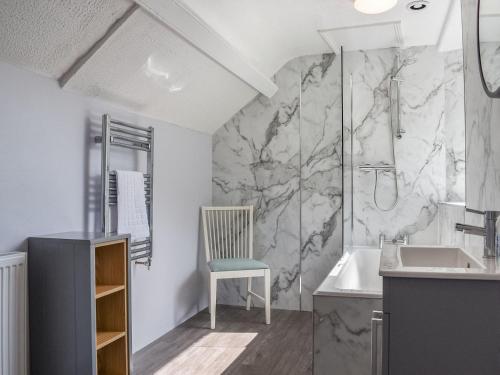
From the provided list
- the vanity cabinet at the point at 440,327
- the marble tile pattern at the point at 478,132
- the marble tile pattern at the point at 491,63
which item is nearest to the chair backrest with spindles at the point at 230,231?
the marble tile pattern at the point at 478,132

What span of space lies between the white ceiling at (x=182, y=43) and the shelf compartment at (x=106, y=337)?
1.28 meters

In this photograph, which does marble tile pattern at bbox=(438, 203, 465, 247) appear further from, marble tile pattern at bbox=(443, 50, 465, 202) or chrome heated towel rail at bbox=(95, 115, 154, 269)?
chrome heated towel rail at bbox=(95, 115, 154, 269)

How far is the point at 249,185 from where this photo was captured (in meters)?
4.19

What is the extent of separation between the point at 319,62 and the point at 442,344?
3.03 m

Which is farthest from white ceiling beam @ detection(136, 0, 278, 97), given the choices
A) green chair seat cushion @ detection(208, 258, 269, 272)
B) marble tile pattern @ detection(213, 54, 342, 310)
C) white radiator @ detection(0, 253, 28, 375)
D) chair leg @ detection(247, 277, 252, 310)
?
chair leg @ detection(247, 277, 252, 310)

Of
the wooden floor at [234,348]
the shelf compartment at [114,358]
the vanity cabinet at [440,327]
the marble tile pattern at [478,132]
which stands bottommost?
the wooden floor at [234,348]

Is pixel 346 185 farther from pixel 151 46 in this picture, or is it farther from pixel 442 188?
pixel 151 46

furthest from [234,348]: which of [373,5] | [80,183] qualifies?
[373,5]

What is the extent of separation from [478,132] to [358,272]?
1.99 m

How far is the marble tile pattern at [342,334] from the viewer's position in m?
2.13

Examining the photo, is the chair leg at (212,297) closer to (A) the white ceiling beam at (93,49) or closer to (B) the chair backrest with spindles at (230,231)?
(B) the chair backrest with spindles at (230,231)

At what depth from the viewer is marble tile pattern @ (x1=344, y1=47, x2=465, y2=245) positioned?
3734mm

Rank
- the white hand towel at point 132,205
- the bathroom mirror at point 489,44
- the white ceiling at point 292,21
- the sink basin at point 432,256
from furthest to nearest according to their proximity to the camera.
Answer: the white ceiling at point 292,21 → the white hand towel at point 132,205 → the sink basin at point 432,256 → the bathroom mirror at point 489,44

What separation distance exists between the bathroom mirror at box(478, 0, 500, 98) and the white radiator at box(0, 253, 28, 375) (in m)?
1.91
